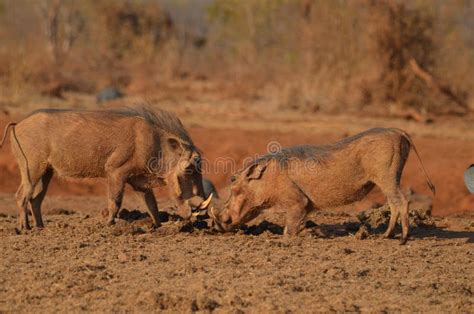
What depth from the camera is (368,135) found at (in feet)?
26.2

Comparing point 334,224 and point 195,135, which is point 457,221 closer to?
point 334,224

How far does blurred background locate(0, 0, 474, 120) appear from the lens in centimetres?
1828

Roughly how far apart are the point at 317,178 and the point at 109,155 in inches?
77.9

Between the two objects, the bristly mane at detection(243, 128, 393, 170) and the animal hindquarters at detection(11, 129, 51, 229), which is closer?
the bristly mane at detection(243, 128, 393, 170)

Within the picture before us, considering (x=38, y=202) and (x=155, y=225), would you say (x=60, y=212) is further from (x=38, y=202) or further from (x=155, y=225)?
(x=155, y=225)

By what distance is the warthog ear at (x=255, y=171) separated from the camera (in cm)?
805

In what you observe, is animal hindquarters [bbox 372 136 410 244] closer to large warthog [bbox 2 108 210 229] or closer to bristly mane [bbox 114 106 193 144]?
large warthog [bbox 2 108 210 229]

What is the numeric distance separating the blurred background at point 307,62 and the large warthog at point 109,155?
883cm

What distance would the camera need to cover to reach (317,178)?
7.98 meters

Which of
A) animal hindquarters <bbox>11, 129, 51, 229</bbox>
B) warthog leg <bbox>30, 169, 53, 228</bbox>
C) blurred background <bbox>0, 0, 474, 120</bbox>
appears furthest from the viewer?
blurred background <bbox>0, 0, 474, 120</bbox>

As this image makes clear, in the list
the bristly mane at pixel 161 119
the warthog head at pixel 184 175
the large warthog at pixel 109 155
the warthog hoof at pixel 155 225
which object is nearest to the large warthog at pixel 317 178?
the warthog head at pixel 184 175

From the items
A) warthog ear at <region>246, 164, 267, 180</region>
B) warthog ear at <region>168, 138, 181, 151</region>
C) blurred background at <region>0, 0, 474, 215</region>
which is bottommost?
blurred background at <region>0, 0, 474, 215</region>

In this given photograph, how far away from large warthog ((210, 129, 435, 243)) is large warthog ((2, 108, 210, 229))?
490mm

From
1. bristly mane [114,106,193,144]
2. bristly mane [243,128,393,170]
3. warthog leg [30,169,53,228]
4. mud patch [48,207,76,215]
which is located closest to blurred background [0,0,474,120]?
mud patch [48,207,76,215]
